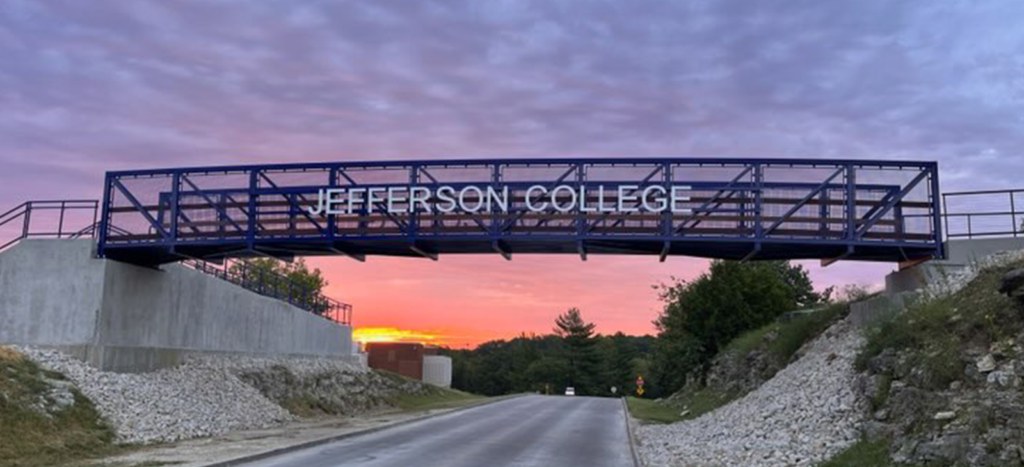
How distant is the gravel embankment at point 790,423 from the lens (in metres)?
16.6

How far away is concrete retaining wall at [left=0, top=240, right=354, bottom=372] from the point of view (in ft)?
82.5

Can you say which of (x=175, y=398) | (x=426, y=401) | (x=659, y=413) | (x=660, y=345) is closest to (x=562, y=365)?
(x=660, y=345)

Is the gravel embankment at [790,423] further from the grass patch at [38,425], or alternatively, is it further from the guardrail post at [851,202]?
the grass patch at [38,425]

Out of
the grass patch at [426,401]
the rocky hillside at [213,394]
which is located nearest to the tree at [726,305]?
the grass patch at [426,401]

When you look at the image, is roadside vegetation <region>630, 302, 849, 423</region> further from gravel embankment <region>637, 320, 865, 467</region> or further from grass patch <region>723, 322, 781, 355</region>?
gravel embankment <region>637, 320, 865, 467</region>

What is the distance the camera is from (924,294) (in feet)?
63.5

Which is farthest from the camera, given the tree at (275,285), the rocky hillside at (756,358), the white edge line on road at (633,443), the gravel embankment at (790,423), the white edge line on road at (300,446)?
the tree at (275,285)

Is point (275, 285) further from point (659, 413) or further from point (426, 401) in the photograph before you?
point (659, 413)

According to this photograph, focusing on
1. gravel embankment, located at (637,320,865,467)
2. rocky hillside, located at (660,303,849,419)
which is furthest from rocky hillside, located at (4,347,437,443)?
rocky hillside, located at (660,303,849,419)

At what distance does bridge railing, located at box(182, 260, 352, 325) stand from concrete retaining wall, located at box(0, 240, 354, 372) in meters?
3.01

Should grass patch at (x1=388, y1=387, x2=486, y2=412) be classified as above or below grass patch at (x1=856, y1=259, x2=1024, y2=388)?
below

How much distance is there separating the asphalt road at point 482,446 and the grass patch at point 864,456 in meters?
5.96

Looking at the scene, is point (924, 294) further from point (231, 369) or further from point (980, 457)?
point (231, 369)

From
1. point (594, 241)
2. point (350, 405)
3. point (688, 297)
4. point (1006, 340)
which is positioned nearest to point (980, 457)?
point (1006, 340)
